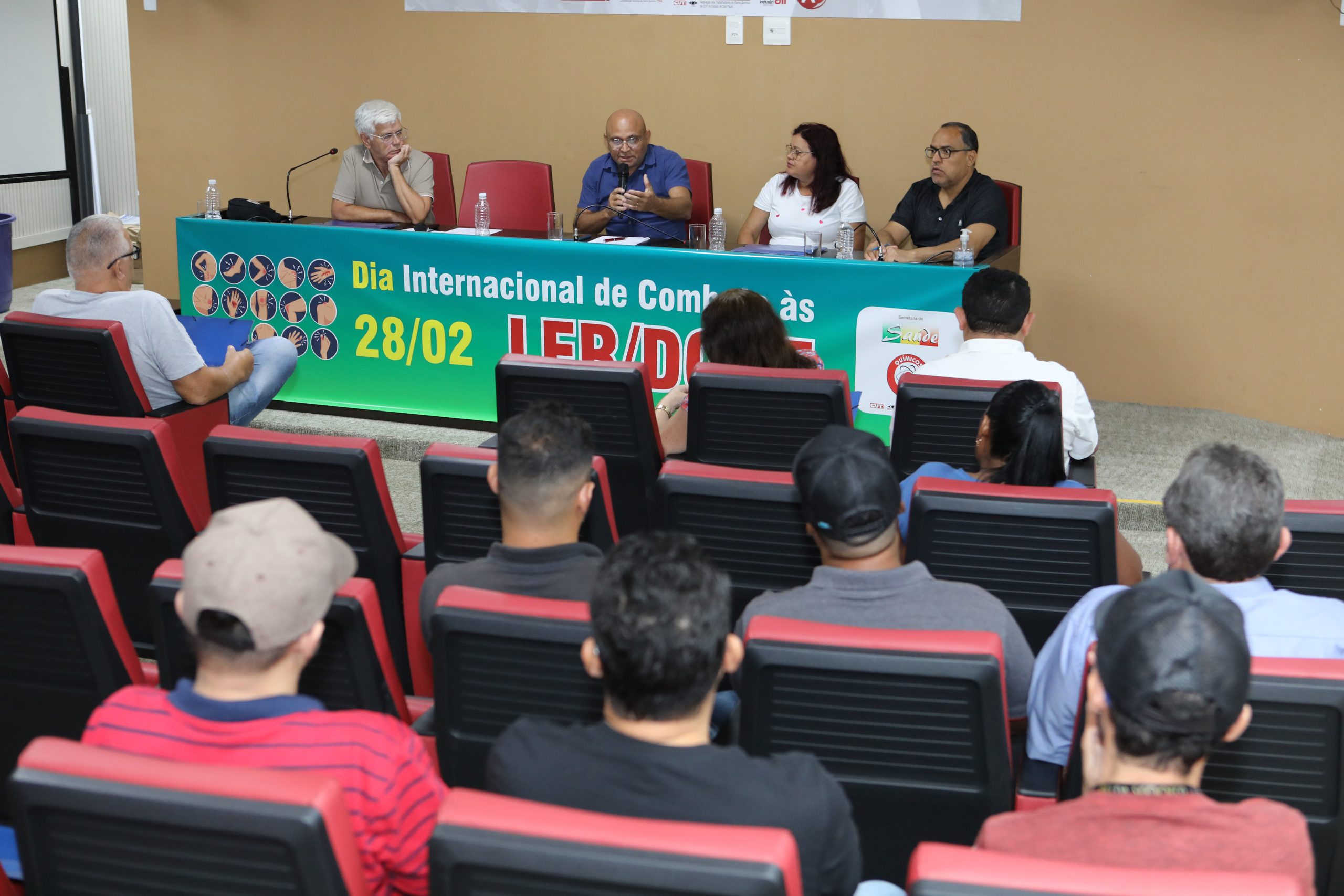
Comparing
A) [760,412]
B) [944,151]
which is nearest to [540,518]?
[760,412]

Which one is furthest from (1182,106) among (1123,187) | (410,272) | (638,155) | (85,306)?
(85,306)

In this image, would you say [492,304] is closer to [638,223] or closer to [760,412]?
[638,223]

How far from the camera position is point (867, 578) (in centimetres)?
183

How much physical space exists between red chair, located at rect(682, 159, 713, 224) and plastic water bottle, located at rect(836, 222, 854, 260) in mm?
1136

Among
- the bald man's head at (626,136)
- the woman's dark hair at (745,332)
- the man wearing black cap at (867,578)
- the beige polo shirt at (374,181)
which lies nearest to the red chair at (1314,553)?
the man wearing black cap at (867,578)

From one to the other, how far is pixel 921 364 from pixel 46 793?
380 cm

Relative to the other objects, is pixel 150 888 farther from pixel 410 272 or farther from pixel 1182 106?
pixel 1182 106

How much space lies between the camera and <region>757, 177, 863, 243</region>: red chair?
17.4 ft

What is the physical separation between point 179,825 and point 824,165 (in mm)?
4556

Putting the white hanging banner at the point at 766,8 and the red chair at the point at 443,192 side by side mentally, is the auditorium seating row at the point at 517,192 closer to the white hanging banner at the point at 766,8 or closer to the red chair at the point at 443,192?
the red chair at the point at 443,192

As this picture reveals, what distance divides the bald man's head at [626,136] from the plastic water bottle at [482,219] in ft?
2.17

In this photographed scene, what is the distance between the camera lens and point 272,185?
7.37 metres

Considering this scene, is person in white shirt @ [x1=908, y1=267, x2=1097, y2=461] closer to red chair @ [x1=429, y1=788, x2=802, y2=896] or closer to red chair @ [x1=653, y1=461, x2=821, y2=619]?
red chair @ [x1=653, y1=461, x2=821, y2=619]

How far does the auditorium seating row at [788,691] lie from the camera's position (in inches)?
60.9
